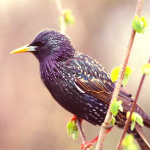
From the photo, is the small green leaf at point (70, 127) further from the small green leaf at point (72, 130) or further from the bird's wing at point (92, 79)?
the bird's wing at point (92, 79)

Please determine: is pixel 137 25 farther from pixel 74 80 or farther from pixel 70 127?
pixel 74 80

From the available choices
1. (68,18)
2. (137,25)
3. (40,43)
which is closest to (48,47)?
(40,43)

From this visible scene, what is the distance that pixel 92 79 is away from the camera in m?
3.88

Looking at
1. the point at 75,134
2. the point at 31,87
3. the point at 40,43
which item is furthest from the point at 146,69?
the point at 31,87

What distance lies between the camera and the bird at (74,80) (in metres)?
3.69

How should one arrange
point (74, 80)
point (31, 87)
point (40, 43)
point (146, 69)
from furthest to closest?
point (31, 87) < point (40, 43) < point (74, 80) < point (146, 69)

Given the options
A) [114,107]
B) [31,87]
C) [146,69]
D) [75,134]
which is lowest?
[75,134]

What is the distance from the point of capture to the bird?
3.69m

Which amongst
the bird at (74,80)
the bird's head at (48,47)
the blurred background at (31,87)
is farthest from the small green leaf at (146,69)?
the blurred background at (31,87)

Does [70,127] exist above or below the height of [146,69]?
below

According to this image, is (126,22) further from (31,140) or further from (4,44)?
(31,140)

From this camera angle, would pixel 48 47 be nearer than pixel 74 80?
No

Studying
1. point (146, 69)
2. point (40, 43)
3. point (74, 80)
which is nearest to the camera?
point (146, 69)

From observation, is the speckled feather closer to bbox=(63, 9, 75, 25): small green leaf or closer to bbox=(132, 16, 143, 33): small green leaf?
bbox=(63, 9, 75, 25): small green leaf
